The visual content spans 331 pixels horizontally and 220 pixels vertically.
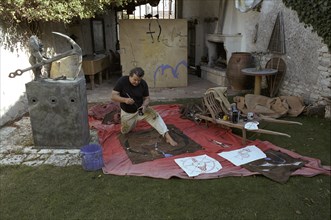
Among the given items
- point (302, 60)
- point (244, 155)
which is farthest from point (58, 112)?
point (302, 60)

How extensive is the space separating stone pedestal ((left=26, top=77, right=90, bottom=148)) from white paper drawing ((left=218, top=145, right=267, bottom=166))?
7.52 ft

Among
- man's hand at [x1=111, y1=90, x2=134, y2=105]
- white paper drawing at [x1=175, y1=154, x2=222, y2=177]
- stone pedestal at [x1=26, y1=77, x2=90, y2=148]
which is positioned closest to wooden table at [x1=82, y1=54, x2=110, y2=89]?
stone pedestal at [x1=26, y1=77, x2=90, y2=148]

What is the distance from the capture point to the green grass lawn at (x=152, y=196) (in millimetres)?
3111

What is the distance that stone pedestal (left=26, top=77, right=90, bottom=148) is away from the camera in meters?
4.46

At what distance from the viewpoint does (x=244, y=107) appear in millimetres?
6559

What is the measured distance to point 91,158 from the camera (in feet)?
12.9

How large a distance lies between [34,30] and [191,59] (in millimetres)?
6334

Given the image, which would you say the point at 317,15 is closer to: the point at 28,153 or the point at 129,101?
the point at 129,101

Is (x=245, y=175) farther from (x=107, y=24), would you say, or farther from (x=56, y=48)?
(x=107, y=24)

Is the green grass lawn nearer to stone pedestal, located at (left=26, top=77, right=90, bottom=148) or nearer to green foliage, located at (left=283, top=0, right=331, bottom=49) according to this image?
stone pedestal, located at (left=26, top=77, right=90, bottom=148)

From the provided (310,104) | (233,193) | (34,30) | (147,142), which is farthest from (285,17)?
(34,30)

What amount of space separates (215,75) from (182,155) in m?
5.48

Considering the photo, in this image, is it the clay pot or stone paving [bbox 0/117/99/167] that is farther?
the clay pot

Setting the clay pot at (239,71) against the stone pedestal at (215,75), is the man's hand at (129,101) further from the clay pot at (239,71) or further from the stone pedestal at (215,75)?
the stone pedestal at (215,75)
